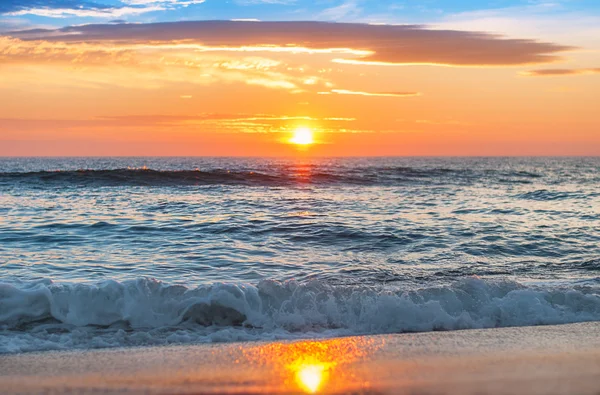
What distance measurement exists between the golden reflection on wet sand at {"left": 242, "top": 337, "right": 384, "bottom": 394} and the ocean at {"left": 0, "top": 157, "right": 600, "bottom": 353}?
0.57 m

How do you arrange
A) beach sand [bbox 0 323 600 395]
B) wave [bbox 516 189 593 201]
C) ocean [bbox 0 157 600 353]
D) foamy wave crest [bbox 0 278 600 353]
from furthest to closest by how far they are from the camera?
wave [bbox 516 189 593 201] < ocean [bbox 0 157 600 353] < foamy wave crest [bbox 0 278 600 353] < beach sand [bbox 0 323 600 395]

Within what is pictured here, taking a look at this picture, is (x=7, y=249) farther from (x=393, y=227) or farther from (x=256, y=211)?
(x=393, y=227)

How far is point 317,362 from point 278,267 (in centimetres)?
436

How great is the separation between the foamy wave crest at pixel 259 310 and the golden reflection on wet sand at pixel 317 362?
0.59m

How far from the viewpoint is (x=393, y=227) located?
1273 centimetres

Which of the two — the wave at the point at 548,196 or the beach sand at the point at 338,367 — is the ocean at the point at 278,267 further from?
the wave at the point at 548,196

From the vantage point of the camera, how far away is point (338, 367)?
4.41 metres

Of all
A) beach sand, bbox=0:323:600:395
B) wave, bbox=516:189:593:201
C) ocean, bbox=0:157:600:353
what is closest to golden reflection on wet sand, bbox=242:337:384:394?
beach sand, bbox=0:323:600:395

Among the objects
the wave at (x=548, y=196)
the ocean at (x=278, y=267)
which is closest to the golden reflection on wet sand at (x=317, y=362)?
the ocean at (x=278, y=267)

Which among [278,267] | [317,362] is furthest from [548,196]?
[317,362]

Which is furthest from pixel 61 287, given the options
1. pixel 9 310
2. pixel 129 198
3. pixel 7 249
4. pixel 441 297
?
pixel 129 198

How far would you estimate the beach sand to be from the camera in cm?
393

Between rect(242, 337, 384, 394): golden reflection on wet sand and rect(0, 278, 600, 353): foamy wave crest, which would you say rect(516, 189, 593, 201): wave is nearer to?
rect(0, 278, 600, 353): foamy wave crest

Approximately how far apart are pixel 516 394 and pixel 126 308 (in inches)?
172
